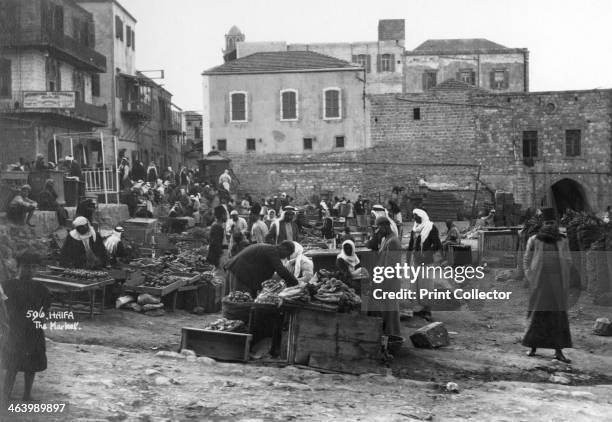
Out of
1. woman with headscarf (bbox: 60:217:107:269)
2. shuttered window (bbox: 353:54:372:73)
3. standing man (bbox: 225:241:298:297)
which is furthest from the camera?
shuttered window (bbox: 353:54:372:73)

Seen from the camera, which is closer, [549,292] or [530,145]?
[549,292]

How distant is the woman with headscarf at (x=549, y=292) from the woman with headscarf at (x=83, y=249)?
5.39 metres

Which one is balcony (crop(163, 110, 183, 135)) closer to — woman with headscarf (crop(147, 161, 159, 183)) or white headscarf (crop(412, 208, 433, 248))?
woman with headscarf (crop(147, 161, 159, 183))

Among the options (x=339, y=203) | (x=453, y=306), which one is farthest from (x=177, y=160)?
(x=453, y=306)

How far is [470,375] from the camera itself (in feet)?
26.6

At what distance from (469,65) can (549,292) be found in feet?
110

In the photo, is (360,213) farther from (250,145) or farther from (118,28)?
(118,28)

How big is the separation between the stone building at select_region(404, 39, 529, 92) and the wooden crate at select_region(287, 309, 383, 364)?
107 feet

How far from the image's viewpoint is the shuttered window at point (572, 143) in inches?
1326

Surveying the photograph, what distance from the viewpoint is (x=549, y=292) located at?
8656 mm

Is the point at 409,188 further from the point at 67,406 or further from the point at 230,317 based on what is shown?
the point at 67,406

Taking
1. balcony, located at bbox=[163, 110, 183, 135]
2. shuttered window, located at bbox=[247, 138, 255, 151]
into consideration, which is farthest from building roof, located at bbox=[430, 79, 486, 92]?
balcony, located at bbox=[163, 110, 183, 135]

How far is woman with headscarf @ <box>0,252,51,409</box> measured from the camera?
591cm

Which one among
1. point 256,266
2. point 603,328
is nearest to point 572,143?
point 603,328
